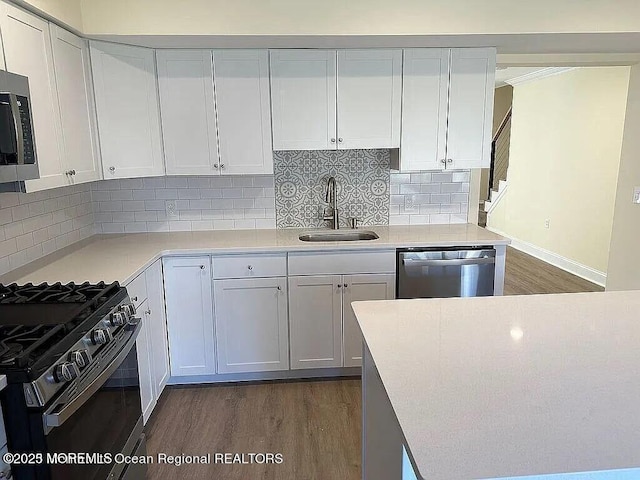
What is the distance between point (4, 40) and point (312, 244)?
1.82 meters

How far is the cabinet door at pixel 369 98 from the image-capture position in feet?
9.85

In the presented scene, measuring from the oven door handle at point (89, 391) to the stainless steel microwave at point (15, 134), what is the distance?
29.9 inches

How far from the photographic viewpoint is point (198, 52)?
292cm

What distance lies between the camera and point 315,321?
9.94 ft

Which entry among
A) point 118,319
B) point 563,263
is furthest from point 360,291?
point 563,263

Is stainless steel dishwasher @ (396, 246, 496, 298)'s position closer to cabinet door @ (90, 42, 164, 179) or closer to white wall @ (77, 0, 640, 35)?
white wall @ (77, 0, 640, 35)

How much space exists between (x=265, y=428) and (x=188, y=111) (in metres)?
1.99

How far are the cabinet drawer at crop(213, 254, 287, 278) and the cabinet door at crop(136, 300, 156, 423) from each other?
51 cm

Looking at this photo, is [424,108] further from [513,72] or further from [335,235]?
[513,72]

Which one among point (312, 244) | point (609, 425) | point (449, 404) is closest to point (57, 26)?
point (312, 244)

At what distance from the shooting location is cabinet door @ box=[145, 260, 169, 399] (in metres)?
2.65

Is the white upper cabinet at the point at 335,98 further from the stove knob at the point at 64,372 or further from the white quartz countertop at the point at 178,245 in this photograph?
the stove knob at the point at 64,372

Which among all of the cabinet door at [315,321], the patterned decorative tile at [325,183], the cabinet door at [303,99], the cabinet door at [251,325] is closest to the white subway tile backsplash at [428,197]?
the patterned decorative tile at [325,183]

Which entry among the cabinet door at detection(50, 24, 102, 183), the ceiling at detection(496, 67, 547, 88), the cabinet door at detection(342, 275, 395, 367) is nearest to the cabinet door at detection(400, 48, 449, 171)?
the cabinet door at detection(342, 275, 395, 367)
